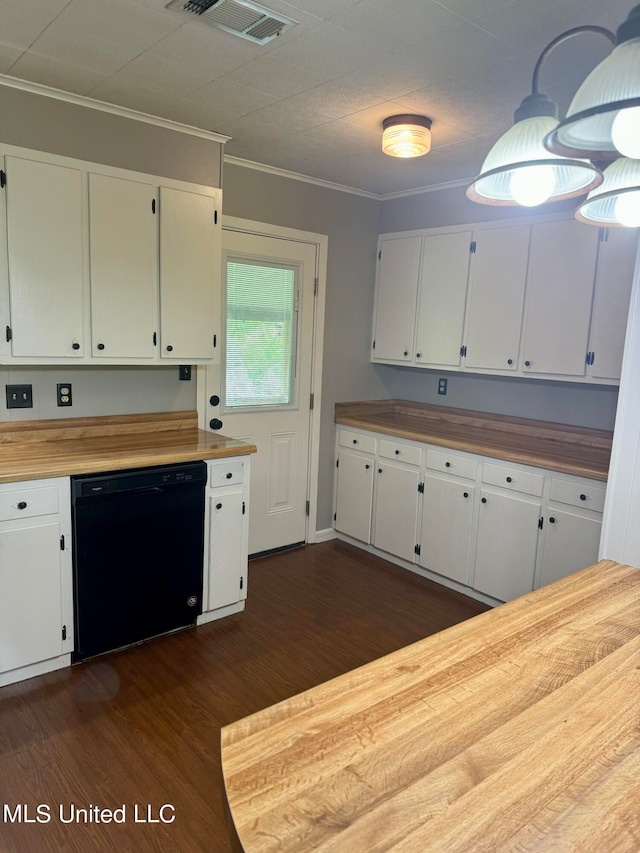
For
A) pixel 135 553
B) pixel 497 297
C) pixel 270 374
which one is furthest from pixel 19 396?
pixel 497 297

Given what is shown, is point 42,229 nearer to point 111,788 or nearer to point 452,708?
point 111,788

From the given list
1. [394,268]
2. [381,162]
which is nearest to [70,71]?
[381,162]

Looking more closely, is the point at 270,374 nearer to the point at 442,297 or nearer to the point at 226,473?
the point at 226,473

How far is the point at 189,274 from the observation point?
3.05 m

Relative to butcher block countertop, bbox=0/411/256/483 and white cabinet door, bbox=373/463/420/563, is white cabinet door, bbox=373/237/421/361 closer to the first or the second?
white cabinet door, bbox=373/463/420/563

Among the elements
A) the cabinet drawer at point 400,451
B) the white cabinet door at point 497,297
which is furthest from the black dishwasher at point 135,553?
the white cabinet door at point 497,297

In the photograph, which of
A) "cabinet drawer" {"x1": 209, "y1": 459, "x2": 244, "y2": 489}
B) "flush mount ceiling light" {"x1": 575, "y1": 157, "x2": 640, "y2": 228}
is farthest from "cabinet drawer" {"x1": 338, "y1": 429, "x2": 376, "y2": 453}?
"flush mount ceiling light" {"x1": 575, "y1": 157, "x2": 640, "y2": 228}

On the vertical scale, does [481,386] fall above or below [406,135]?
below

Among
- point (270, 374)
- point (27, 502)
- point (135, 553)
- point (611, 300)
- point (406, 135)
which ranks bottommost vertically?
point (135, 553)

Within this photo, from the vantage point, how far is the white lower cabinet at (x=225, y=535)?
9.75ft

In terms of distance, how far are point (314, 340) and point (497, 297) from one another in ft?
4.05

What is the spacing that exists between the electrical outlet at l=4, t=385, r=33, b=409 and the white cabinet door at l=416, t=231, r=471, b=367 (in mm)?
2429

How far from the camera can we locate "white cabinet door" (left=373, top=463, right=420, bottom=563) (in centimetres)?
379

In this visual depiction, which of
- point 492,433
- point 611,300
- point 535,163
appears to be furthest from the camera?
point 492,433
